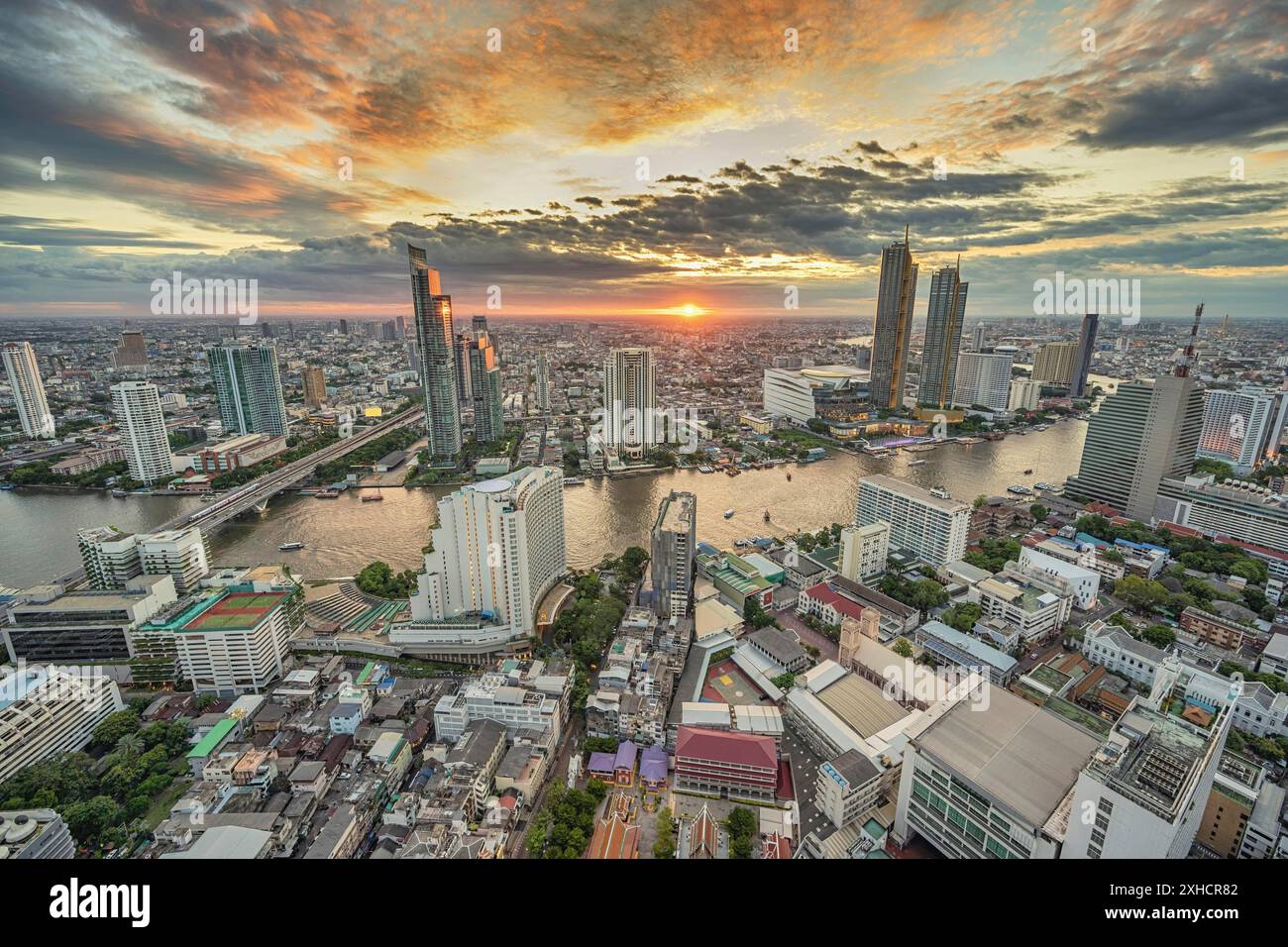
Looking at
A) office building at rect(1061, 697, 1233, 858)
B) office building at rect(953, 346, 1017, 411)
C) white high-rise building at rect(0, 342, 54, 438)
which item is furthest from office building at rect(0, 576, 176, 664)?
office building at rect(953, 346, 1017, 411)

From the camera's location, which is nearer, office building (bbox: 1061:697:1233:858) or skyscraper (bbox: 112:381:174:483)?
office building (bbox: 1061:697:1233:858)

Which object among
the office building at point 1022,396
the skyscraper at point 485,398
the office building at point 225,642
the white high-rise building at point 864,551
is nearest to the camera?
the office building at point 225,642

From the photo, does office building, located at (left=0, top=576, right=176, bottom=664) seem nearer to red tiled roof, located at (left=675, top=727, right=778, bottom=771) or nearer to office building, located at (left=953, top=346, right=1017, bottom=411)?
red tiled roof, located at (left=675, top=727, right=778, bottom=771)

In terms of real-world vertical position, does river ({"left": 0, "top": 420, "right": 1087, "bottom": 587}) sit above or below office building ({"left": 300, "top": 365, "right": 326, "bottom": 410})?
below

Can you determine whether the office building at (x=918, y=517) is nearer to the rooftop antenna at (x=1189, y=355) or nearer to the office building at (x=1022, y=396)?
the rooftop antenna at (x=1189, y=355)

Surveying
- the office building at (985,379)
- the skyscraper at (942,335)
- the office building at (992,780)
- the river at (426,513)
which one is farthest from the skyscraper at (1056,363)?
the office building at (992,780)

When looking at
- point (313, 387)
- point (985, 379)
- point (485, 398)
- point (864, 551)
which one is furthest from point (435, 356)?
point (985, 379)

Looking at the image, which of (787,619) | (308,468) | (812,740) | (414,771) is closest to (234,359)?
(308,468)
